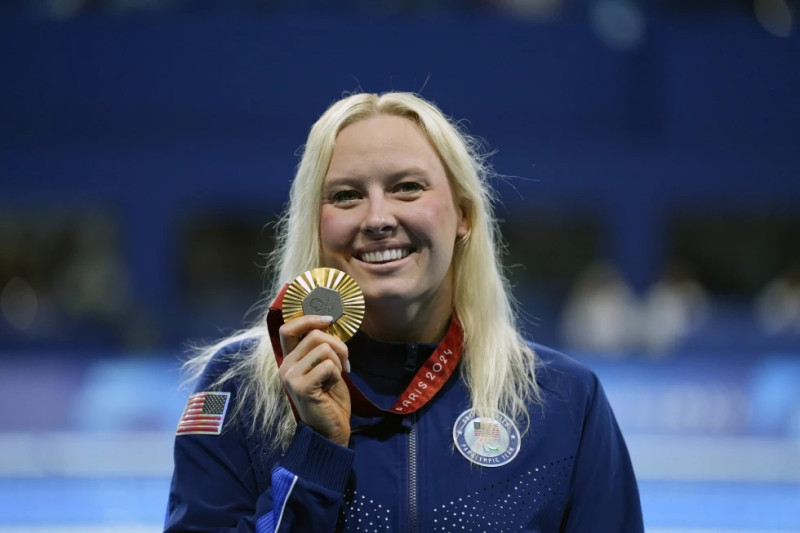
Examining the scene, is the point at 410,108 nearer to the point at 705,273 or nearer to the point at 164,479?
the point at 164,479

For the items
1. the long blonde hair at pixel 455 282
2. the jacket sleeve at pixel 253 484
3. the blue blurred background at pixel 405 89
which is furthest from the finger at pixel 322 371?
the blue blurred background at pixel 405 89

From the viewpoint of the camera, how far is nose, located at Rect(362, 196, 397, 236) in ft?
6.61

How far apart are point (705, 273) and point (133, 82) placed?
8784 millimetres

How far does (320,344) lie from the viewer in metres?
1.86

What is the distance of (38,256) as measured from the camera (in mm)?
15047

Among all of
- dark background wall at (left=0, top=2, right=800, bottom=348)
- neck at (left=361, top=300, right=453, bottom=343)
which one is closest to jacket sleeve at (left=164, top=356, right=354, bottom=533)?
neck at (left=361, top=300, right=453, bottom=343)

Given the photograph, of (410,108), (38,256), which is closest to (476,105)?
(38,256)

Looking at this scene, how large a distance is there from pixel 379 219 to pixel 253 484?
58cm

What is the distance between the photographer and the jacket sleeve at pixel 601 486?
206 centimetres

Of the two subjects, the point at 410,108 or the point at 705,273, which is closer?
the point at 410,108

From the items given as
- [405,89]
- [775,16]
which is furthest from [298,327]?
[775,16]

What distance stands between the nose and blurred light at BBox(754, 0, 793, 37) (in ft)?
41.9

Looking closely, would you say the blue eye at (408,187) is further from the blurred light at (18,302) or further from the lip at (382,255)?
the blurred light at (18,302)

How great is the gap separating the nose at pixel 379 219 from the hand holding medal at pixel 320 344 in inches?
4.5
